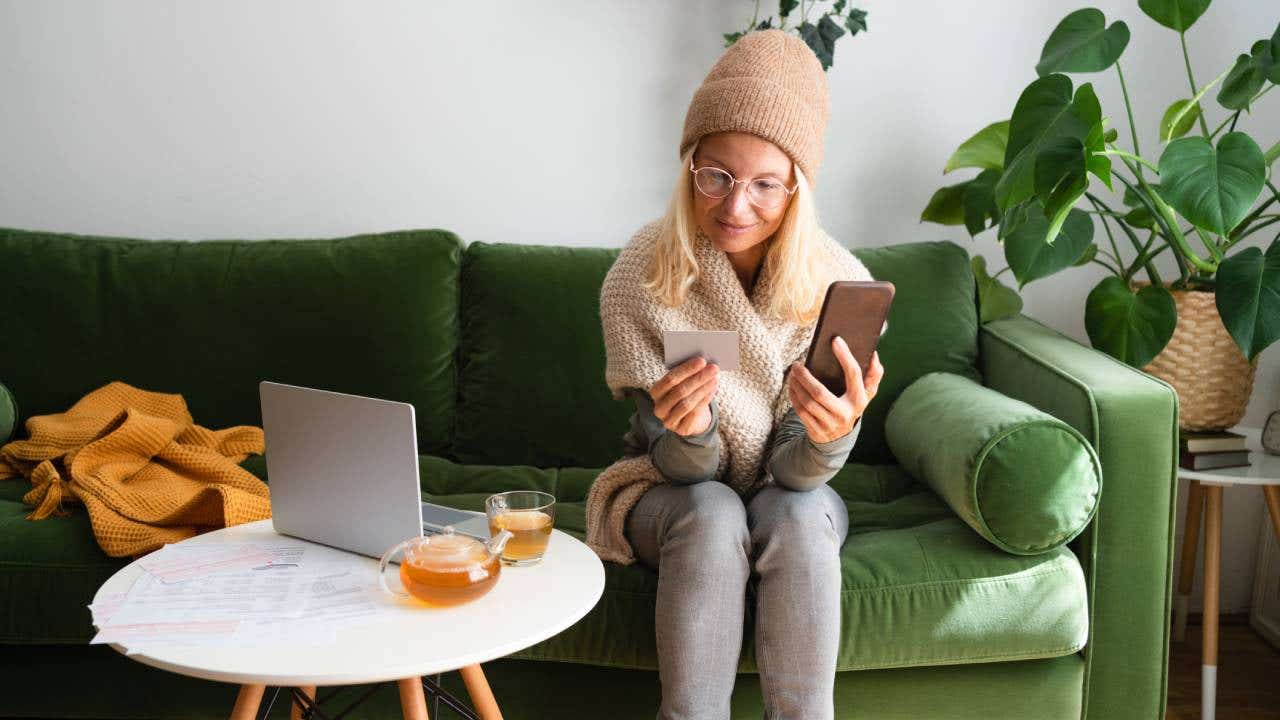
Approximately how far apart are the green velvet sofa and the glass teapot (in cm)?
42

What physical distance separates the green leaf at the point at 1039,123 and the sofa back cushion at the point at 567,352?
365 mm

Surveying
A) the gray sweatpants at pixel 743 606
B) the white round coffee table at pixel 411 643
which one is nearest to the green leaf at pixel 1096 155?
the gray sweatpants at pixel 743 606

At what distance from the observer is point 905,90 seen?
7.64 ft

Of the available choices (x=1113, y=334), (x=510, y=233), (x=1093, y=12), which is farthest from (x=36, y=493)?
(x=1093, y=12)

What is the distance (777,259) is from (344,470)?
2.37 ft

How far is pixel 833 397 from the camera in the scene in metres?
1.25

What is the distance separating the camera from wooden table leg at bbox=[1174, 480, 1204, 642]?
2.20 metres

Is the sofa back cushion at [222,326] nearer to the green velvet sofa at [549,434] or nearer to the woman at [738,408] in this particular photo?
the green velvet sofa at [549,434]

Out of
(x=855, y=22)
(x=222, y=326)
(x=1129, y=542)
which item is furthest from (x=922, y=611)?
(x=222, y=326)

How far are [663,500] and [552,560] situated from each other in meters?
0.26

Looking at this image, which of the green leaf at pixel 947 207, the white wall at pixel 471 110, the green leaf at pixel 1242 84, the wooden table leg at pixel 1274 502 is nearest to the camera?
the green leaf at pixel 1242 84

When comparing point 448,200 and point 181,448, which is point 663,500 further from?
point 448,200

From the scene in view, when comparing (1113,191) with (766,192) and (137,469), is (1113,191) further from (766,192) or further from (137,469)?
(137,469)

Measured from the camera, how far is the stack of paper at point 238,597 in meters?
0.97
